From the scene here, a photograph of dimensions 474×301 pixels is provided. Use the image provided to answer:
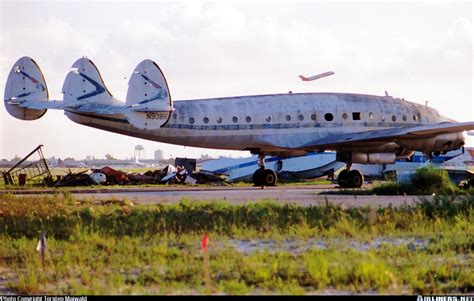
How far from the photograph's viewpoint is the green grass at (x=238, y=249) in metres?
15.3

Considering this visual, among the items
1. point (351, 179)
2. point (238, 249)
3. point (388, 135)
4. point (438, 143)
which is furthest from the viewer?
point (438, 143)

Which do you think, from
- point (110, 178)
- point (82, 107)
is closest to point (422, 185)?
point (82, 107)

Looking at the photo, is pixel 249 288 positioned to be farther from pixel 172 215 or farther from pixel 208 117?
pixel 208 117

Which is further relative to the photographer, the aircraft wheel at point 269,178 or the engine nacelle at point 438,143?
the aircraft wheel at point 269,178

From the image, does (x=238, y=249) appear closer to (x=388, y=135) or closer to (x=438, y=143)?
(x=388, y=135)

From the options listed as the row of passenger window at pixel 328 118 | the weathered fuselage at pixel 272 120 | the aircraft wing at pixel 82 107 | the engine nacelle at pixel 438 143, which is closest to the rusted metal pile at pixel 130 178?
the aircraft wing at pixel 82 107

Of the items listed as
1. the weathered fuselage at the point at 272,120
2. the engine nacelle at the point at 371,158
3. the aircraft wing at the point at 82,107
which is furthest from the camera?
the engine nacelle at the point at 371,158

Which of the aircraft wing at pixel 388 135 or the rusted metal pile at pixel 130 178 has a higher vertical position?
the aircraft wing at pixel 388 135

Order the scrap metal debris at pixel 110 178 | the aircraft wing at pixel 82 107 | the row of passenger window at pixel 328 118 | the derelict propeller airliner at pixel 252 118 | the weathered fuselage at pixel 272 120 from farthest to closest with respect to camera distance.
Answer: the scrap metal debris at pixel 110 178 → the row of passenger window at pixel 328 118 → the weathered fuselage at pixel 272 120 → the derelict propeller airliner at pixel 252 118 → the aircraft wing at pixel 82 107

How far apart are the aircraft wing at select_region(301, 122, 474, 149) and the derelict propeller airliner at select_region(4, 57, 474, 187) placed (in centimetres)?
5

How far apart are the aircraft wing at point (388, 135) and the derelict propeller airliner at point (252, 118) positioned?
5 centimetres

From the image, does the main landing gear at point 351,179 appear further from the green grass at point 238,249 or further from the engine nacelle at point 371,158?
the green grass at point 238,249

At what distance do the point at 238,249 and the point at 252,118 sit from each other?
2342cm

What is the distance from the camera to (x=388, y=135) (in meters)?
42.1
